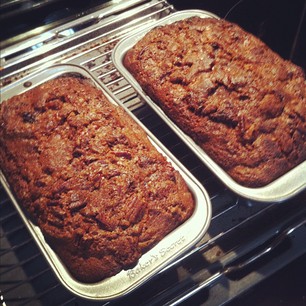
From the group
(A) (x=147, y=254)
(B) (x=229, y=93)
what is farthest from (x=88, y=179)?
(B) (x=229, y=93)

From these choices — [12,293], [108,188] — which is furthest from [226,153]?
[12,293]

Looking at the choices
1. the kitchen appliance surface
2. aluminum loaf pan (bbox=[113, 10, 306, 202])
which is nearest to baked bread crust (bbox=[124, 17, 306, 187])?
aluminum loaf pan (bbox=[113, 10, 306, 202])

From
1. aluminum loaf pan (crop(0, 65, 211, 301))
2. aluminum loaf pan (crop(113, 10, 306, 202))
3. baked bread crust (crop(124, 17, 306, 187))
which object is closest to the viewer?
aluminum loaf pan (crop(0, 65, 211, 301))

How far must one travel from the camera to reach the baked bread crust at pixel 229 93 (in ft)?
4.90

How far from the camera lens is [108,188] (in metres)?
1.39

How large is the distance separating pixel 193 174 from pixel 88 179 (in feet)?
1.84

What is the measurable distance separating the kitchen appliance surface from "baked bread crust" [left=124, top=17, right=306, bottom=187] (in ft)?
0.50

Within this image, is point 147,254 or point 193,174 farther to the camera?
point 193,174

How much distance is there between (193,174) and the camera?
1.77 metres

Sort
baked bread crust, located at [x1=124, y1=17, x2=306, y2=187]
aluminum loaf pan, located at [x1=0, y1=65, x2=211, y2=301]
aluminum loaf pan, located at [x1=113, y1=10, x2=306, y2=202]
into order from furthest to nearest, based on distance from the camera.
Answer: baked bread crust, located at [x1=124, y1=17, x2=306, y2=187], aluminum loaf pan, located at [x1=113, y1=10, x2=306, y2=202], aluminum loaf pan, located at [x1=0, y1=65, x2=211, y2=301]

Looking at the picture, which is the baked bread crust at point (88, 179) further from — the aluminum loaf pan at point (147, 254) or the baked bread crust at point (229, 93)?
the baked bread crust at point (229, 93)

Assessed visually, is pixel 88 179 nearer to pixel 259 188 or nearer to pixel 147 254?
pixel 147 254

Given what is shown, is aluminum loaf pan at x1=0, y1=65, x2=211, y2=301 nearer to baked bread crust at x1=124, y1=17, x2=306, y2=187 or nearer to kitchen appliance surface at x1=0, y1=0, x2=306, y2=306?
kitchen appliance surface at x1=0, y1=0, x2=306, y2=306

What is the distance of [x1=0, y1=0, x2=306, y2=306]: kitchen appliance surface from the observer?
5.03 feet
